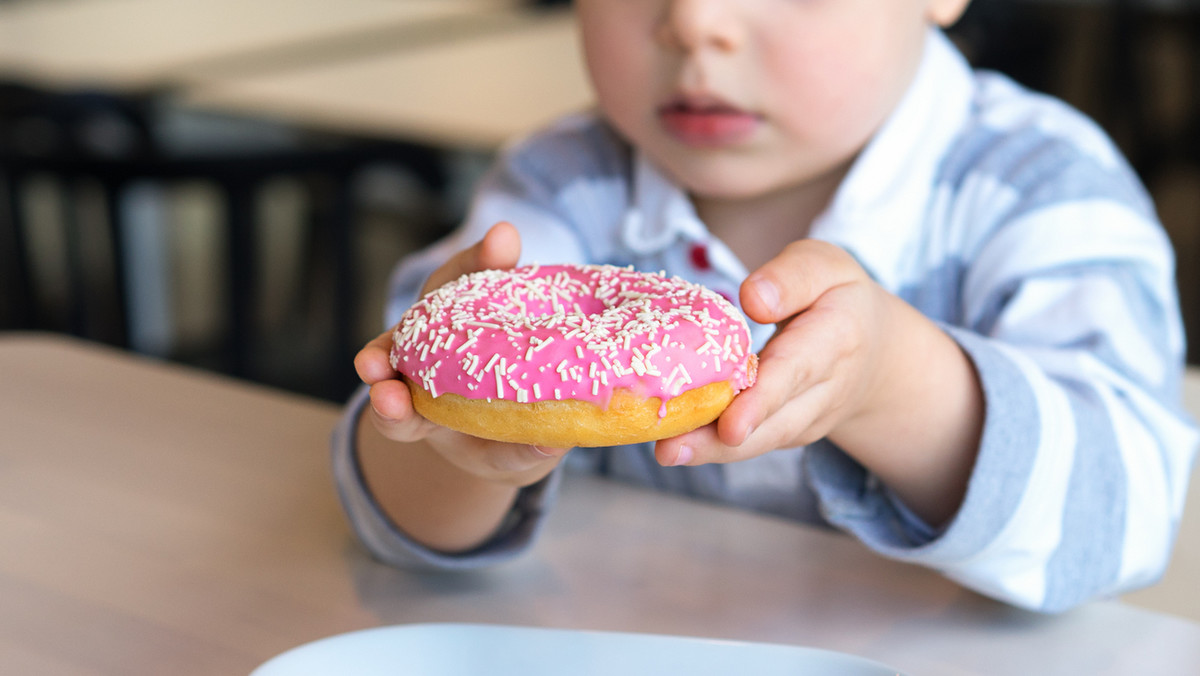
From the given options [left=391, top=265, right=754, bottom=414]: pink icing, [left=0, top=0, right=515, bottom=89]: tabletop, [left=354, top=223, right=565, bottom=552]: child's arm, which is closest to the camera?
[left=391, top=265, right=754, bottom=414]: pink icing

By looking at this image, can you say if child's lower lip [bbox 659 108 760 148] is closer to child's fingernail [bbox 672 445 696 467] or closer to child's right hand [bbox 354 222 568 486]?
child's right hand [bbox 354 222 568 486]

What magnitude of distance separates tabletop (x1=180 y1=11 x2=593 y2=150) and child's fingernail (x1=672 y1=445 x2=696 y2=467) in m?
1.52

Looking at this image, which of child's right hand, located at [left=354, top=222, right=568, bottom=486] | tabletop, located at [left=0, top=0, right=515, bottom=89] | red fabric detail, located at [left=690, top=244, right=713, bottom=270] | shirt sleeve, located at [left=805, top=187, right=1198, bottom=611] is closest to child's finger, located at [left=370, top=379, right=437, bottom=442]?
child's right hand, located at [left=354, top=222, right=568, bottom=486]

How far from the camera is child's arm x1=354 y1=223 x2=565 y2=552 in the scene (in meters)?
0.56

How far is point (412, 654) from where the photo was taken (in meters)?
0.51

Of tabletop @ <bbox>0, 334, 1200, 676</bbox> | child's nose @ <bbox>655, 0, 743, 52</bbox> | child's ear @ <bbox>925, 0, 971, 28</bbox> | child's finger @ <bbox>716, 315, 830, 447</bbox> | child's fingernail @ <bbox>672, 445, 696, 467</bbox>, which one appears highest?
child's nose @ <bbox>655, 0, 743, 52</bbox>

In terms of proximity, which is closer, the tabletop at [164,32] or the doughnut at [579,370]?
Answer: the doughnut at [579,370]

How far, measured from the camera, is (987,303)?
772 mm

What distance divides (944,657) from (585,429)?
0.26 m

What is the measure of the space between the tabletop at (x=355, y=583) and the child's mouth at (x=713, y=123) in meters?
0.25

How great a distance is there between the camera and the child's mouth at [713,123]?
29.0 inches

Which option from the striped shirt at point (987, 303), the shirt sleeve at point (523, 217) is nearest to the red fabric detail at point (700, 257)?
the striped shirt at point (987, 303)

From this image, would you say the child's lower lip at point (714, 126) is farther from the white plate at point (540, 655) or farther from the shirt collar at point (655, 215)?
the white plate at point (540, 655)

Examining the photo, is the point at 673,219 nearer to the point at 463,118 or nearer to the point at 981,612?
the point at 981,612
